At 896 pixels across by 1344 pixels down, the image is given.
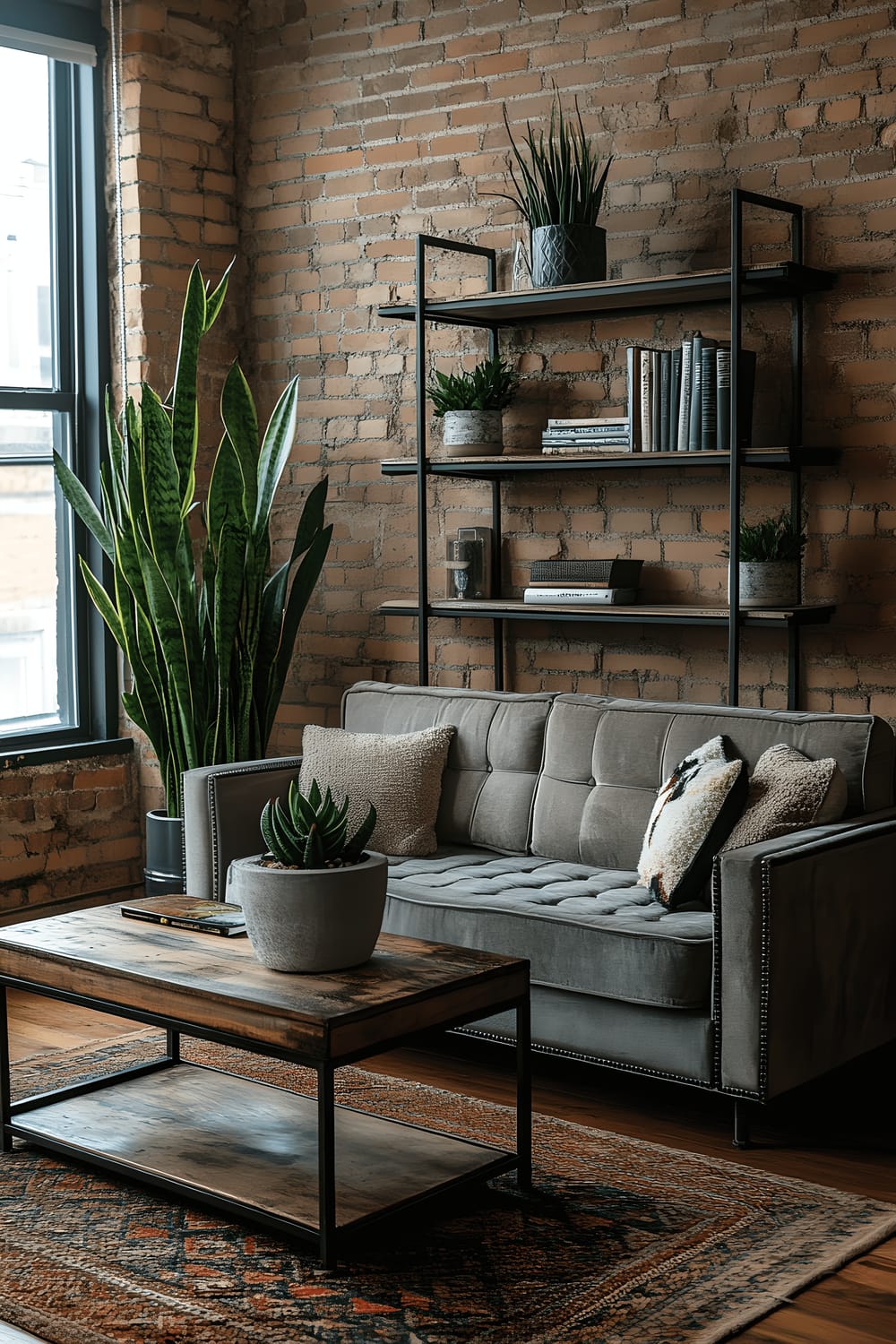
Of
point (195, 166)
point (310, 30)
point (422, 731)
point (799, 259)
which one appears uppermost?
point (310, 30)

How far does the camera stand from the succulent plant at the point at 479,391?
14.8 feet

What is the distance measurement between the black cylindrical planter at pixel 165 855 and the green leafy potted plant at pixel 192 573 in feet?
0.04

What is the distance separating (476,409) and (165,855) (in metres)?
1.64

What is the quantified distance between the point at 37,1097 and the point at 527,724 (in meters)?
1.59

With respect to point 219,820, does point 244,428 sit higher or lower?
higher

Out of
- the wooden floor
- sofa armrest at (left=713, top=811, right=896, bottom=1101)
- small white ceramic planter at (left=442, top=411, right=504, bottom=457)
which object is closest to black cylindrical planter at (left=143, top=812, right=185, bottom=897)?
the wooden floor

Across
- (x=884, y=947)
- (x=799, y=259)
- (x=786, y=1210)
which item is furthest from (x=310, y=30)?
(x=786, y=1210)

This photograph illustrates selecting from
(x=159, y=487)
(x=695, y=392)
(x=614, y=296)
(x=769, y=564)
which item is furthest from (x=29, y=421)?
(x=769, y=564)

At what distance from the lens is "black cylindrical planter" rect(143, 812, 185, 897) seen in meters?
4.57

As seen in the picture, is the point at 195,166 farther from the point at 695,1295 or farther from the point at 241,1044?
the point at 695,1295

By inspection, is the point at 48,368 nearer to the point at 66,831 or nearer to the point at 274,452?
the point at 274,452

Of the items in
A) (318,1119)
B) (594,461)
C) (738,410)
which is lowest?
(318,1119)

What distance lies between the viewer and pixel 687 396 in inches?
159

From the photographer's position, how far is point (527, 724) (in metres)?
4.08
